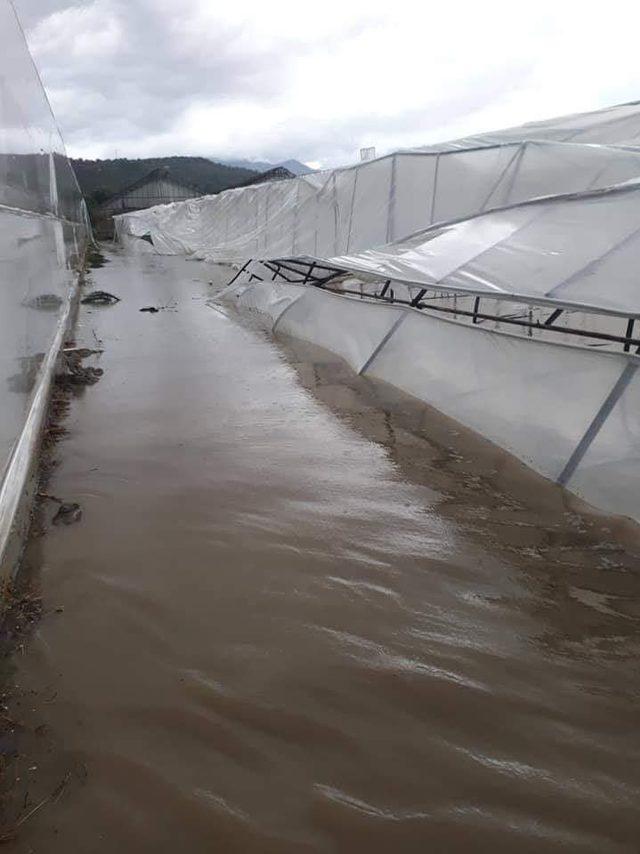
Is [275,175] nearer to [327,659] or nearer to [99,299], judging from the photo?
[99,299]

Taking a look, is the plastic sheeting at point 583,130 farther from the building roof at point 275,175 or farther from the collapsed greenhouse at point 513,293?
the building roof at point 275,175

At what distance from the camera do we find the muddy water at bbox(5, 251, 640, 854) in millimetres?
1968

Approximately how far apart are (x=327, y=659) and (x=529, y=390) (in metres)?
2.87

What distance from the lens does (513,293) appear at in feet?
14.9

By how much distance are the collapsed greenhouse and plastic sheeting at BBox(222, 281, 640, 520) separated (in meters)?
0.01

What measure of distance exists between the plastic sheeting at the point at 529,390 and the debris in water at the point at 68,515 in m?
3.20

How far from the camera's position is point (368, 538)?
369 centimetres

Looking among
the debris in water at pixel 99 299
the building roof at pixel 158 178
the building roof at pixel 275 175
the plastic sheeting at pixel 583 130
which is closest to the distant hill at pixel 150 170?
the building roof at pixel 158 178

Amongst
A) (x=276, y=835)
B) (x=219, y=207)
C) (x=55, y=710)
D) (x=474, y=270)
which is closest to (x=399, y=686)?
(x=276, y=835)

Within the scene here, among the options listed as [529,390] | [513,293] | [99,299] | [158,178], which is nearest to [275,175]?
[158,178]

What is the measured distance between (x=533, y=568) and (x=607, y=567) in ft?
1.31

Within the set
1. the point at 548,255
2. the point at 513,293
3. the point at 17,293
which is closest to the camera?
the point at 17,293

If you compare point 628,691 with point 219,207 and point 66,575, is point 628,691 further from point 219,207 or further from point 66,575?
point 219,207

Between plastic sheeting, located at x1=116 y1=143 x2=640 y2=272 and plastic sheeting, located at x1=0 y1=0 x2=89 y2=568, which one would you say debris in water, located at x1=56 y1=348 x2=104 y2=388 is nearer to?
plastic sheeting, located at x1=0 y1=0 x2=89 y2=568
